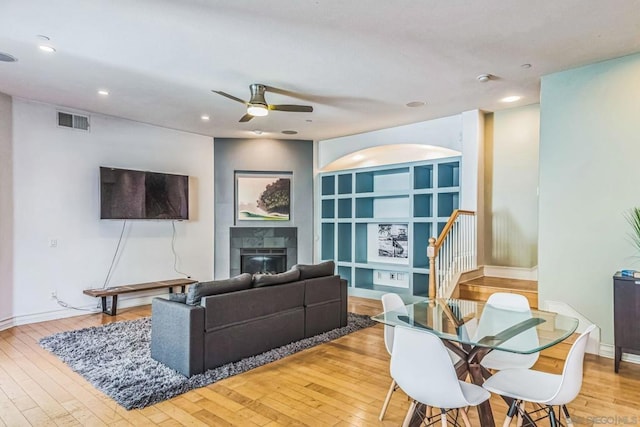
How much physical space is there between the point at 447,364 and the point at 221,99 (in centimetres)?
427

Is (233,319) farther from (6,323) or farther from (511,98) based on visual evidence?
(511,98)

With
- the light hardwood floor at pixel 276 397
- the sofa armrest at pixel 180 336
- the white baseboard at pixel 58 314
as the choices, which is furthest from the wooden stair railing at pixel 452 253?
the white baseboard at pixel 58 314

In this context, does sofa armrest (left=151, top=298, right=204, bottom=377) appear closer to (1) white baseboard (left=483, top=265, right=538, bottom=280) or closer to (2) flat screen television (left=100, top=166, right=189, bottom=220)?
(2) flat screen television (left=100, top=166, right=189, bottom=220)

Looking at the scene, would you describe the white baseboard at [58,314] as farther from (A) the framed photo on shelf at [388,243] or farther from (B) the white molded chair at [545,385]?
(B) the white molded chair at [545,385]

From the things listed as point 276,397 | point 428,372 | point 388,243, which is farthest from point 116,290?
point 428,372

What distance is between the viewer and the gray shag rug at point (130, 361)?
9.74 ft

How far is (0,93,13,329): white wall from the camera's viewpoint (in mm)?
4703

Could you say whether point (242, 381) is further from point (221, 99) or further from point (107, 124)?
point (107, 124)

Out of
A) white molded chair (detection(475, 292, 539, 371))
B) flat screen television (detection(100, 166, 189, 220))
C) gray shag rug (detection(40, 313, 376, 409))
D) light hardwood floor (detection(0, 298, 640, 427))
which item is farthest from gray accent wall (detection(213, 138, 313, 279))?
white molded chair (detection(475, 292, 539, 371))

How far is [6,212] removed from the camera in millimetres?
4773

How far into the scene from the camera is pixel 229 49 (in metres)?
3.46

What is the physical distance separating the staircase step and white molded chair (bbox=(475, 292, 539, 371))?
5.82 ft

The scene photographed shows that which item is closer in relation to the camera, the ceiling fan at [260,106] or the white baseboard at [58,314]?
the ceiling fan at [260,106]

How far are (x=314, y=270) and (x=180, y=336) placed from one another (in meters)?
1.73
